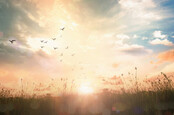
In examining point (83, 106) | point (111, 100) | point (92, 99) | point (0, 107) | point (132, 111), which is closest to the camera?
point (132, 111)

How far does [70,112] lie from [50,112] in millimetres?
1185

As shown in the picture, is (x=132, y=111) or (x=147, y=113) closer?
(x=147, y=113)

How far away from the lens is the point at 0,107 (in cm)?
913

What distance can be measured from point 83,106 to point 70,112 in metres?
0.97

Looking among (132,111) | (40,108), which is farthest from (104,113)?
(40,108)

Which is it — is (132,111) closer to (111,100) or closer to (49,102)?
(111,100)

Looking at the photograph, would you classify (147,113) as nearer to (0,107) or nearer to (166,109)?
(166,109)

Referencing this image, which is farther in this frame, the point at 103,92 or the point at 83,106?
the point at 103,92

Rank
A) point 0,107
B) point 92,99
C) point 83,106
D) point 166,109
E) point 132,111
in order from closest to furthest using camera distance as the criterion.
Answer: point 166,109 < point 132,111 < point 0,107 < point 83,106 < point 92,99

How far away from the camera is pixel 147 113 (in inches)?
310

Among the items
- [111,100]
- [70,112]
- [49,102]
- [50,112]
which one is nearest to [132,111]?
[111,100]

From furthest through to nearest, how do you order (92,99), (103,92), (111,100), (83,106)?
1. (103,92)
2. (92,99)
3. (111,100)
4. (83,106)

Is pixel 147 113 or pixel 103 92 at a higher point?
pixel 103 92

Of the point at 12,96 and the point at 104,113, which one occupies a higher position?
the point at 12,96
